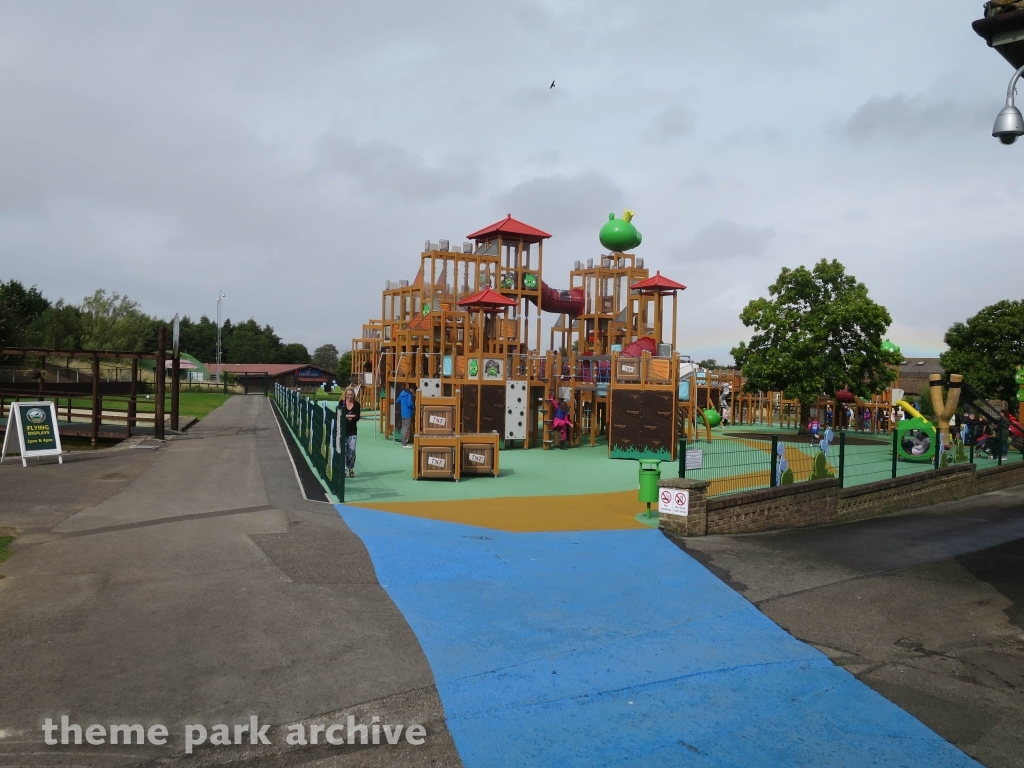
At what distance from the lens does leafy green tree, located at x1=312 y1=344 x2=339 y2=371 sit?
147625mm

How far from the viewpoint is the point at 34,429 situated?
15.3 meters

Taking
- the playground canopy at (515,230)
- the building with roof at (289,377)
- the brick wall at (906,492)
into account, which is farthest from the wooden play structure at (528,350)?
the building with roof at (289,377)

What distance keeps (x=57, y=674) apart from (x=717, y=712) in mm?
4285

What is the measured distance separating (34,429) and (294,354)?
122 m

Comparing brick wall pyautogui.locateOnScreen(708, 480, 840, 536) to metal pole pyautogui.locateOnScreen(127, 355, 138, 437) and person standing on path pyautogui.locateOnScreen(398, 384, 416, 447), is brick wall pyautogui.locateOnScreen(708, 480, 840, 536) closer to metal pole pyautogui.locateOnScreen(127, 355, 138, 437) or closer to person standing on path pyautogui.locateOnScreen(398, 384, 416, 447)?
person standing on path pyautogui.locateOnScreen(398, 384, 416, 447)

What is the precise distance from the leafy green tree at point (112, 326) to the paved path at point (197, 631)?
6239 centimetres

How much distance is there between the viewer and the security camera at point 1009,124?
6.48 meters

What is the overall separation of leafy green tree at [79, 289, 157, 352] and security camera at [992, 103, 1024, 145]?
6857 cm

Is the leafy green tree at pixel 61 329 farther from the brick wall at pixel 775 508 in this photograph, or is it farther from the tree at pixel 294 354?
the brick wall at pixel 775 508

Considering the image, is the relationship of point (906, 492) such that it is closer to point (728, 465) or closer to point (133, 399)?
Result: point (728, 465)

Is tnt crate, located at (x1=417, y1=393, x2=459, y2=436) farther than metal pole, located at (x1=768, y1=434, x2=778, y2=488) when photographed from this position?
Yes

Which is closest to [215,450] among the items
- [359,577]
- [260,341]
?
[359,577]

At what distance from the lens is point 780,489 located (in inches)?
480

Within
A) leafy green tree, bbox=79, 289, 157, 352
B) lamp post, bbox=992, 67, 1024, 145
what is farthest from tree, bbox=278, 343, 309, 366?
lamp post, bbox=992, 67, 1024, 145
